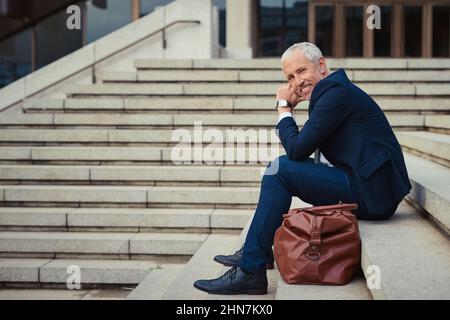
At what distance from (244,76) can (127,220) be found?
3987 mm

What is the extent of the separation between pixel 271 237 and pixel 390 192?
0.76 m

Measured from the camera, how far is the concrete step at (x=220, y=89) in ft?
27.7

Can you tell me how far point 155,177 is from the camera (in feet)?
20.9

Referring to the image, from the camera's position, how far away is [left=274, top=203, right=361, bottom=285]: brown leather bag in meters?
3.08

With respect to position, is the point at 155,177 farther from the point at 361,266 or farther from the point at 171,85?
the point at 361,266

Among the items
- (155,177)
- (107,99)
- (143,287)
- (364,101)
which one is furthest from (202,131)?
(364,101)

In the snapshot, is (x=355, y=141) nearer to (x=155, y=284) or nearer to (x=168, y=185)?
(x=155, y=284)

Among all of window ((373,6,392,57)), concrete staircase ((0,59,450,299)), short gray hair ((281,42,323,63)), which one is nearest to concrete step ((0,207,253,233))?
concrete staircase ((0,59,450,299))

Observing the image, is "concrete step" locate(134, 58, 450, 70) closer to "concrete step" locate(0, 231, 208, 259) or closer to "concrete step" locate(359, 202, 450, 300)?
"concrete step" locate(0, 231, 208, 259)

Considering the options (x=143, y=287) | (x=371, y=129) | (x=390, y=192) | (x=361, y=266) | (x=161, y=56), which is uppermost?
(x=161, y=56)

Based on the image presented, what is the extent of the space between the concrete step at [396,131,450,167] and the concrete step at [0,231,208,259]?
89.5 inches

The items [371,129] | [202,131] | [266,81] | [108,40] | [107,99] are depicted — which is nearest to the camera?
[371,129]

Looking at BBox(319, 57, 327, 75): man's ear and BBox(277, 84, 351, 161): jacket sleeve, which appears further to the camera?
BBox(319, 57, 327, 75): man's ear

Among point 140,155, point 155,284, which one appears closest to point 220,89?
point 140,155
